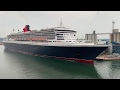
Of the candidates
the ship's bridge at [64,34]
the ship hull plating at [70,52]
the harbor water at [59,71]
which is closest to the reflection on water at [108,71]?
the harbor water at [59,71]

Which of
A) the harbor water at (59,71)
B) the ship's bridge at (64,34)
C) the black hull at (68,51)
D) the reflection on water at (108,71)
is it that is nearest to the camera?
the harbor water at (59,71)

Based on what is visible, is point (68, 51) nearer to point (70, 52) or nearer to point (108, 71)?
point (70, 52)

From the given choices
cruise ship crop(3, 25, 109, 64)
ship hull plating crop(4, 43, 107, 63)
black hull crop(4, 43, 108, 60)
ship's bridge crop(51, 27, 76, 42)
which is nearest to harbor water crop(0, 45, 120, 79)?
ship hull plating crop(4, 43, 107, 63)

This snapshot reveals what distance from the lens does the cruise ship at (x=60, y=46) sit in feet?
71.1

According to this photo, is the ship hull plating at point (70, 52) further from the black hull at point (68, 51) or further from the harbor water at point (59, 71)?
the harbor water at point (59, 71)

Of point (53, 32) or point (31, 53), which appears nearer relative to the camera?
point (53, 32)

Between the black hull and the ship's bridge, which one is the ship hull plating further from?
the ship's bridge

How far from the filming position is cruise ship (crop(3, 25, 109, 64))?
21656mm

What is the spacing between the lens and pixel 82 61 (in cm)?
2189

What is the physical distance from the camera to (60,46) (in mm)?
23859
